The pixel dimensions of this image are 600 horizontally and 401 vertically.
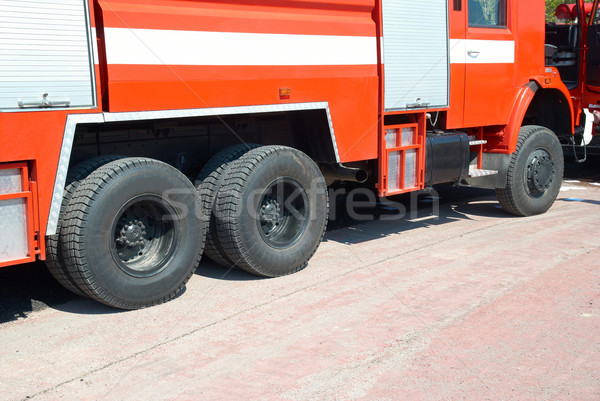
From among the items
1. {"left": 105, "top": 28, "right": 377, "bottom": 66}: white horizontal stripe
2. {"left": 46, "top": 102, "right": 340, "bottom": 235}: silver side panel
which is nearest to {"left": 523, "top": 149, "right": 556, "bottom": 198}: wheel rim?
{"left": 105, "top": 28, "right": 377, "bottom": 66}: white horizontal stripe

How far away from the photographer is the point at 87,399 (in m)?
3.53

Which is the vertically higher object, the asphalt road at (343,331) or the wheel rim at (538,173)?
the wheel rim at (538,173)

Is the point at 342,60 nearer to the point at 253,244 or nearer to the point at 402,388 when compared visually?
the point at 253,244

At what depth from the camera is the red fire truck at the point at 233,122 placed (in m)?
4.27

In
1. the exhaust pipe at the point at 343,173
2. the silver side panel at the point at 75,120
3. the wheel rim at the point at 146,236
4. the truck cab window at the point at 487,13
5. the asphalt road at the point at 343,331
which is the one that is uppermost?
the truck cab window at the point at 487,13

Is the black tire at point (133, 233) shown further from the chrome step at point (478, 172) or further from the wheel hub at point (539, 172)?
the wheel hub at point (539, 172)

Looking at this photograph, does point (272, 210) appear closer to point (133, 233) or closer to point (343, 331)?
point (133, 233)

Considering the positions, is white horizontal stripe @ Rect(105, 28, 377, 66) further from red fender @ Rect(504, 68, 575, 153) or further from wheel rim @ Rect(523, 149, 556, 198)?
wheel rim @ Rect(523, 149, 556, 198)

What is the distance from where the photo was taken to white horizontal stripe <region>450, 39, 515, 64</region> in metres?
7.02

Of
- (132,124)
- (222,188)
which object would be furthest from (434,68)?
(132,124)

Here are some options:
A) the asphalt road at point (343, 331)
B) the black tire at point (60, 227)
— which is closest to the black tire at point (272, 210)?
the asphalt road at point (343, 331)

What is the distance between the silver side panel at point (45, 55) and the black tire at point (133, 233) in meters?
0.60

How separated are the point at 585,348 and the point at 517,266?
177cm

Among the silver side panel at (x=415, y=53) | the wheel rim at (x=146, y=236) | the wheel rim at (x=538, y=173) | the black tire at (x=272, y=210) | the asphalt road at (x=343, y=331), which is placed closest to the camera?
the asphalt road at (x=343, y=331)
